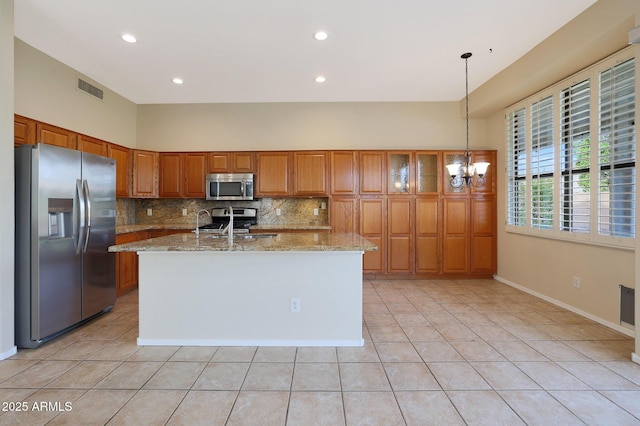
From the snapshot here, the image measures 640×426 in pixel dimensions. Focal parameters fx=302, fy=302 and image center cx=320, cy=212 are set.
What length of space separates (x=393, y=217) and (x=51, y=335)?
4.35 meters

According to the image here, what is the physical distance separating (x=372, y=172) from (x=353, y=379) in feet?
11.1

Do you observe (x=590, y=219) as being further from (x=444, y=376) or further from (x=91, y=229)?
(x=91, y=229)

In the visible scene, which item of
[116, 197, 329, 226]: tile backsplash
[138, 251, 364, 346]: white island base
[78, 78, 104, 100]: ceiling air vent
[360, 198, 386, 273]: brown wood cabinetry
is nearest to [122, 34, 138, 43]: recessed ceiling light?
[78, 78, 104, 100]: ceiling air vent

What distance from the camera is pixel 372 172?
4.90 metres

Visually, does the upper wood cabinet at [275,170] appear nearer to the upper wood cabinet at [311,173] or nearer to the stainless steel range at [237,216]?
the upper wood cabinet at [311,173]

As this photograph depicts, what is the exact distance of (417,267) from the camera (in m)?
4.92

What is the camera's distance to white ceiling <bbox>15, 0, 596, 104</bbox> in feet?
8.78

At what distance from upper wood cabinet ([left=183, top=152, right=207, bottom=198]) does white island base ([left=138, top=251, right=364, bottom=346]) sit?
2.44 meters

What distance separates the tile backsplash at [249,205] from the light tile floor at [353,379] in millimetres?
2422

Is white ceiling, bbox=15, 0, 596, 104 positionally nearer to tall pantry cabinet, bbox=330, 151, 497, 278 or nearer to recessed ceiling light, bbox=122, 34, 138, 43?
recessed ceiling light, bbox=122, 34, 138, 43

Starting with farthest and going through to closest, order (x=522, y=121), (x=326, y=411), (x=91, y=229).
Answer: (x=522, y=121) < (x=91, y=229) < (x=326, y=411)

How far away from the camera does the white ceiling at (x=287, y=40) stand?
105 inches

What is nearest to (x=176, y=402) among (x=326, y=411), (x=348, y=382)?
(x=326, y=411)

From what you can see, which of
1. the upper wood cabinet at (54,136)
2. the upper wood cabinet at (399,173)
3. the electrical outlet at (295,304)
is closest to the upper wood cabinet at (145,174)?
the upper wood cabinet at (54,136)
